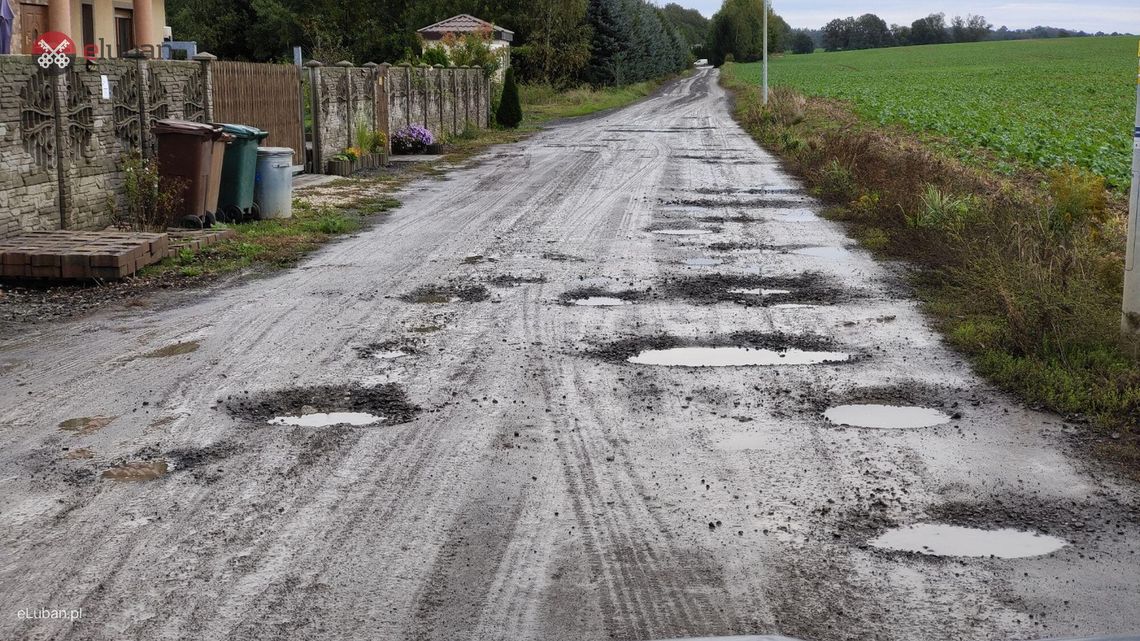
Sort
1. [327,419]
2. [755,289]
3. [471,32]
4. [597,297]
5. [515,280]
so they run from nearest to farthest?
[327,419]
[597,297]
[755,289]
[515,280]
[471,32]

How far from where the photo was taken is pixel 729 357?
8.23 meters

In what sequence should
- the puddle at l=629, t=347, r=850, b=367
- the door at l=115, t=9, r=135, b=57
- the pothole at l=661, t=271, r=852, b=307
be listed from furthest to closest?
1. the door at l=115, t=9, r=135, b=57
2. the pothole at l=661, t=271, r=852, b=307
3. the puddle at l=629, t=347, r=850, b=367

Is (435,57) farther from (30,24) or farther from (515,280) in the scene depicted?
(515,280)

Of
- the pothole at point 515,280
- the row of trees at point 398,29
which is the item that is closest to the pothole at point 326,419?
the pothole at point 515,280

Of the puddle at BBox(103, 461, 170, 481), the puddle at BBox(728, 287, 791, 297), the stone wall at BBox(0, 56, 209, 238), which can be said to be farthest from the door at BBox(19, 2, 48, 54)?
the puddle at BBox(103, 461, 170, 481)

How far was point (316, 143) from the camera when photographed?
2262 centimetres

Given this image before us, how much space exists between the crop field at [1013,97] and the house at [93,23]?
18325mm

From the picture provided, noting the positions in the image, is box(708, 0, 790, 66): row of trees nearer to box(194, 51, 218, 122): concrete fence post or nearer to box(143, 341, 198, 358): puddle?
box(194, 51, 218, 122): concrete fence post

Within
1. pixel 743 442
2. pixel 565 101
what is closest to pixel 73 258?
pixel 743 442

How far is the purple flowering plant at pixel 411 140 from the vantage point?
28.5 metres

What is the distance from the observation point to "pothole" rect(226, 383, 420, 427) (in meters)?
6.70

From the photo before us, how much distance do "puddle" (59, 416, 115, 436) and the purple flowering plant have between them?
22.3m

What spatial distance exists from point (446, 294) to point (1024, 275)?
4740 mm

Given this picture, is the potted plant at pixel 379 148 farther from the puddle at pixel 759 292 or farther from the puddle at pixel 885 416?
the puddle at pixel 885 416
